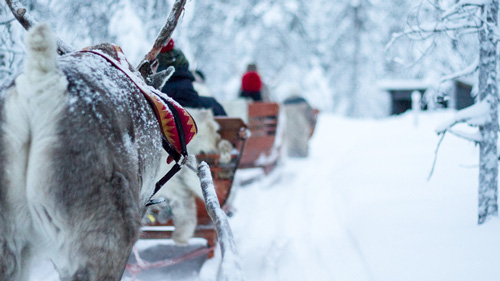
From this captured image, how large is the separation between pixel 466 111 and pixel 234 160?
2.48 meters

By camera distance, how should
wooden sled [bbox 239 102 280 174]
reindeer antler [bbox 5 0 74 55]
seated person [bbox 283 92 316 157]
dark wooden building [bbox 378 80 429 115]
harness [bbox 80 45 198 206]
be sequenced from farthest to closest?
1. dark wooden building [bbox 378 80 429 115]
2. seated person [bbox 283 92 316 157]
3. wooden sled [bbox 239 102 280 174]
4. reindeer antler [bbox 5 0 74 55]
5. harness [bbox 80 45 198 206]

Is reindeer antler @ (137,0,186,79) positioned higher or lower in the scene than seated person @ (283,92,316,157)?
higher

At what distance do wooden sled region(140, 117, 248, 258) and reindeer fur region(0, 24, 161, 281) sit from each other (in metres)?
2.57

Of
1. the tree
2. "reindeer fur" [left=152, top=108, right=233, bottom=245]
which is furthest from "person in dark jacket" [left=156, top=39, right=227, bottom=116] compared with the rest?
the tree

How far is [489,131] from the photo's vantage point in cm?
433

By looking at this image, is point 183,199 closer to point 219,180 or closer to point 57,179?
point 219,180

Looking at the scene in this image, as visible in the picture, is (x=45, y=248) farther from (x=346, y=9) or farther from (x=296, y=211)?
(x=346, y=9)

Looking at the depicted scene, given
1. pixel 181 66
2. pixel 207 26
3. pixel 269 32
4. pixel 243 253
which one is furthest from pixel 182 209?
pixel 269 32

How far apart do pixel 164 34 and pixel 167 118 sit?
28.5 inches

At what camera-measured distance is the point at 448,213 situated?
16.0ft

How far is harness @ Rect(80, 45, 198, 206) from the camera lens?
2.39 meters

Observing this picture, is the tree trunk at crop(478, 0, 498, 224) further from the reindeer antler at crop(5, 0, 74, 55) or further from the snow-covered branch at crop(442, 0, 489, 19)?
the reindeer antler at crop(5, 0, 74, 55)

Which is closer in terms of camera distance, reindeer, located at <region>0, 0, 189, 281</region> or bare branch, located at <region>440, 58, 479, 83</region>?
reindeer, located at <region>0, 0, 189, 281</region>

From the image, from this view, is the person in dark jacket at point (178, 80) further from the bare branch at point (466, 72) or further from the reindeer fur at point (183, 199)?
the bare branch at point (466, 72)
